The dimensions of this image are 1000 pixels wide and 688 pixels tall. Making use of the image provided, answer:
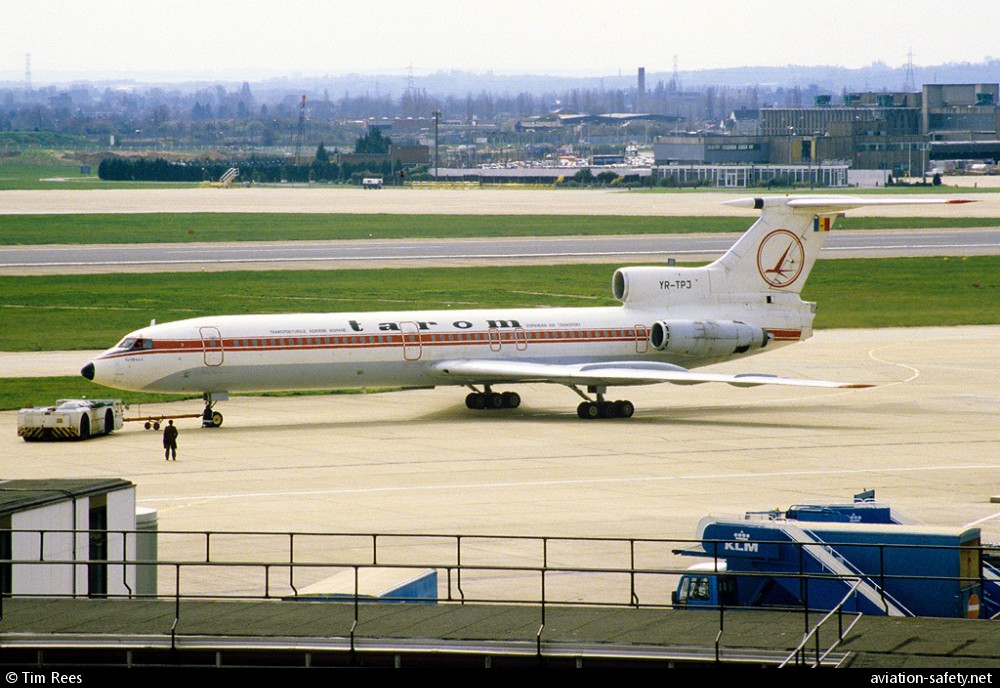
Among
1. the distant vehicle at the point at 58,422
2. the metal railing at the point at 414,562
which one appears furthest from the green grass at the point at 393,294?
the metal railing at the point at 414,562

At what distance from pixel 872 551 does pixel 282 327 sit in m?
28.1

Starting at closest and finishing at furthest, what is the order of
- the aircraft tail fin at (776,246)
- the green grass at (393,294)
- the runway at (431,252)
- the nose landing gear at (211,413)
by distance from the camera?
the nose landing gear at (211,413) → the aircraft tail fin at (776,246) → the green grass at (393,294) → the runway at (431,252)

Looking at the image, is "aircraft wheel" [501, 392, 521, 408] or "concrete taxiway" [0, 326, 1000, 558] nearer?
"concrete taxiway" [0, 326, 1000, 558]

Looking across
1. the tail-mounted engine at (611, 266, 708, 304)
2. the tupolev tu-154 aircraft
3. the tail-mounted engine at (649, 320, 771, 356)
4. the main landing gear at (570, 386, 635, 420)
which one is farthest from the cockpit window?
the tail-mounted engine at (649, 320, 771, 356)

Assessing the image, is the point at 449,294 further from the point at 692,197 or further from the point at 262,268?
the point at 692,197

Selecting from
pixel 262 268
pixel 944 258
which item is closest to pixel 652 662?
pixel 262 268

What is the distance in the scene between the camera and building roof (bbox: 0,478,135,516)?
23.8m

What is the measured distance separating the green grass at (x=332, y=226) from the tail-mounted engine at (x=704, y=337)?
239 ft

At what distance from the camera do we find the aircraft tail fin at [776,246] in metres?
54.9

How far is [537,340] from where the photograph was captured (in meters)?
52.7

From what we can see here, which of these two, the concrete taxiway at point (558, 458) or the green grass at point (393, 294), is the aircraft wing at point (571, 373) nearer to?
the concrete taxiway at point (558, 458)

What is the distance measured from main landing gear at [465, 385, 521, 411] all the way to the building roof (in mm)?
27705

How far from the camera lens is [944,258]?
10462cm

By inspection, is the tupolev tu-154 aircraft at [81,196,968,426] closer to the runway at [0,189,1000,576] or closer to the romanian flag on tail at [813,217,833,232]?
the romanian flag on tail at [813,217,833,232]
